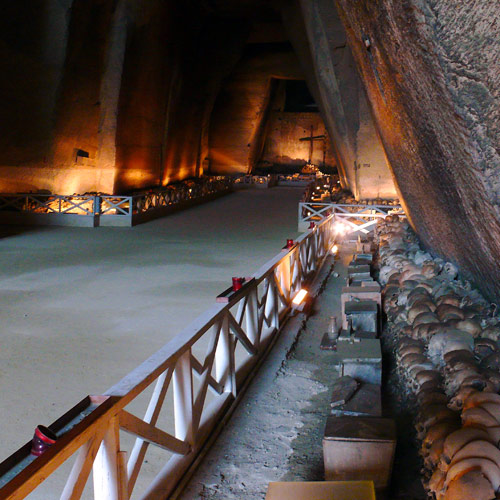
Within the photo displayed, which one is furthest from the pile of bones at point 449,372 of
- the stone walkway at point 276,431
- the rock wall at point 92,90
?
the rock wall at point 92,90

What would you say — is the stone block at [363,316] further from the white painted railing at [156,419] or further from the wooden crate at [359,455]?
the wooden crate at [359,455]

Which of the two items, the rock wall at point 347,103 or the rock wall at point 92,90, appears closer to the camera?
the rock wall at point 347,103

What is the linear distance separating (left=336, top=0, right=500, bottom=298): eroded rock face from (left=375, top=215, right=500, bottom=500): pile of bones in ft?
1.16

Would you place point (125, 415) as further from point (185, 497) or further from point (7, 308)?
point (7, 308)

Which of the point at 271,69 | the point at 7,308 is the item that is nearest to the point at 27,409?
the point at 7,308

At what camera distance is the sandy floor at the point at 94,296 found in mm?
4156

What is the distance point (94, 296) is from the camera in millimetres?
6977

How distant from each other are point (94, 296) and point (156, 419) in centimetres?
474

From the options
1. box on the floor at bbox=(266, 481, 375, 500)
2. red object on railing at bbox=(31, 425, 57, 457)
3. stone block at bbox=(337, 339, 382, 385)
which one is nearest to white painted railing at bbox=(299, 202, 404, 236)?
stone block at bbox=(337, 339, 382, 385)

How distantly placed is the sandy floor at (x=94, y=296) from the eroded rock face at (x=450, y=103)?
9.73 feet

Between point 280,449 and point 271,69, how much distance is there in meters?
28.9

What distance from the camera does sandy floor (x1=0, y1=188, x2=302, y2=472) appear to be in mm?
4156

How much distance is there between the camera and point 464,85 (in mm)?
2586

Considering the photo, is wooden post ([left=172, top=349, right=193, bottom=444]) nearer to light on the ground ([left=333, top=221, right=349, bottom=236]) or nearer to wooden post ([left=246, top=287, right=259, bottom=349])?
wooden post ([left=246, top=287, right=259, bottom=349])
